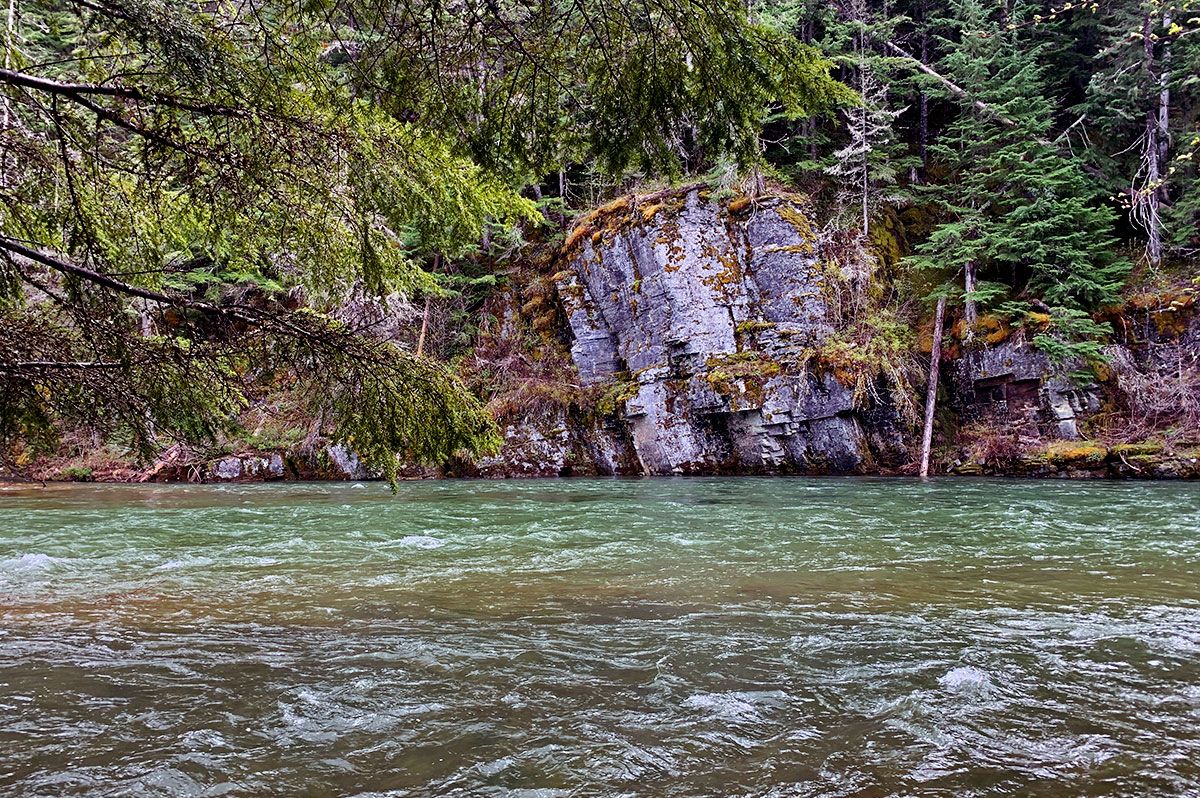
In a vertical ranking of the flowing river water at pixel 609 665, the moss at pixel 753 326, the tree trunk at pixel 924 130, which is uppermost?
the tree trunk at pixel 924 130

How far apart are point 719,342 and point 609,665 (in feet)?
49.6

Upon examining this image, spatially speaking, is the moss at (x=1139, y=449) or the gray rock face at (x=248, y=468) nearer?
the moss at (x=1139, y=449)

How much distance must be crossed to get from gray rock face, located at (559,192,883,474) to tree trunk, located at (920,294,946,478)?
1.15 metres

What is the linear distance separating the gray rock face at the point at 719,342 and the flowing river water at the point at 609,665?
9194mm

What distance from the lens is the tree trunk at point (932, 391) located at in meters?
16.4

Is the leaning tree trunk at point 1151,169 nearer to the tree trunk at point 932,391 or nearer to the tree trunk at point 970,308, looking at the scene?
the tree trunk at point 970,308

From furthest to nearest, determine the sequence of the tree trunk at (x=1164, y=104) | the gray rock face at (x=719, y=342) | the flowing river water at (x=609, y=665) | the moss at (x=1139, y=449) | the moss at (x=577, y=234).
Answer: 1. the moss at (x=577, y=234)
2. the tree trunk at (x=1164, y=104)
3. the gray rock face at (x=719, y=342)
4. the moss at (x=1139, y=449)
5. the flowing river water at (x=609, y=665)

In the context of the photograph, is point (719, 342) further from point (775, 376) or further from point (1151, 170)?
point (1151, 170)

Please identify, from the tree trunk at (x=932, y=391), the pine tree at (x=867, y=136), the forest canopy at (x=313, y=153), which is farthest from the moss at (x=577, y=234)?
the forest canopy at (x=313, y=153)

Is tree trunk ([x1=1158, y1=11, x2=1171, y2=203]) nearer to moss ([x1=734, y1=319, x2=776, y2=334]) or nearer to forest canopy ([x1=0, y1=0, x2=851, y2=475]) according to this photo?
moss ([x1=734, y1=319, x2=776, y2=334])

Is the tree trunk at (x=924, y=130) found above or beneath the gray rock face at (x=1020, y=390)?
above

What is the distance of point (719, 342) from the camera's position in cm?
1817

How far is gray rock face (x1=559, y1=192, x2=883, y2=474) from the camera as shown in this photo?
56.2ft

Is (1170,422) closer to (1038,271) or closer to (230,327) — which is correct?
(1038,271)
